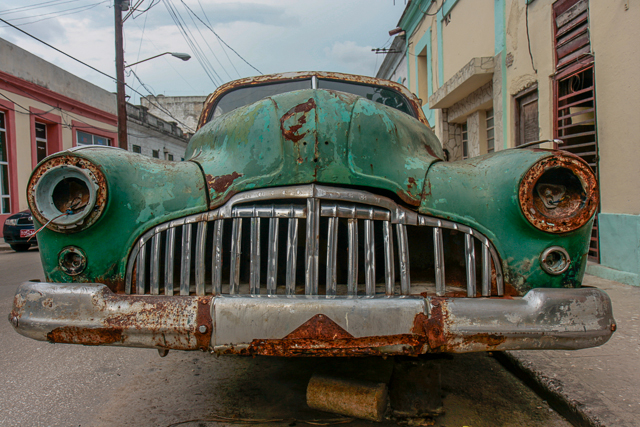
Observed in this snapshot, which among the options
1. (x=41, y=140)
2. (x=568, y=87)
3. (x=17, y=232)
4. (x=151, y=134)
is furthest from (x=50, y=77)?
(x=568, y=87)

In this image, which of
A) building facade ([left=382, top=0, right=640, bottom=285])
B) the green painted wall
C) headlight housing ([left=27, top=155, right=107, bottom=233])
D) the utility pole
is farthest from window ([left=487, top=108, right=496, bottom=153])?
the utility pole

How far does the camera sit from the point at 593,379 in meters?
Result: 2.23

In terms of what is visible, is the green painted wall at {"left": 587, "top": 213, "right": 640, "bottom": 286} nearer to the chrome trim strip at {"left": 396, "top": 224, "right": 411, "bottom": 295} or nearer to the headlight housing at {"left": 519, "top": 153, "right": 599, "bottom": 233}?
the headlight housing at {"left": 519, "top": 153, "right": 599, "bottom": 233}

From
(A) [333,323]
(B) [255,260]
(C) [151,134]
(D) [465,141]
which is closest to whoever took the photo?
(A) [333,323]

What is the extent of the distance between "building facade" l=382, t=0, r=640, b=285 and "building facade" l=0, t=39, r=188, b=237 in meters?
10.6

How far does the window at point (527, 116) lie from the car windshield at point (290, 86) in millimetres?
3899

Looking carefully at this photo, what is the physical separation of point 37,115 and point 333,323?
14.0 metres

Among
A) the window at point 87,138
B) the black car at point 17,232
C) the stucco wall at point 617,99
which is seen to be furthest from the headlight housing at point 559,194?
the window at point 87,138

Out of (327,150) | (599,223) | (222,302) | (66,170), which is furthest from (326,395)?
(599,223)

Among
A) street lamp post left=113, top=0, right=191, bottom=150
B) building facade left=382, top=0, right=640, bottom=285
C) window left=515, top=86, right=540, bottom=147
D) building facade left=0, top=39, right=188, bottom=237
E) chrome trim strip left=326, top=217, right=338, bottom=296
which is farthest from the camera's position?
street lamp post left=113, top=0, right=191, bottom=150

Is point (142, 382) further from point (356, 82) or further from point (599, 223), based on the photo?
point (599, 223)

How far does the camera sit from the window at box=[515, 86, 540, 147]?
6.49 m

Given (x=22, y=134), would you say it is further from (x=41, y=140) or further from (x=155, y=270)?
(x=155, y=270)

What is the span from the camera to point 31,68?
472 inches
